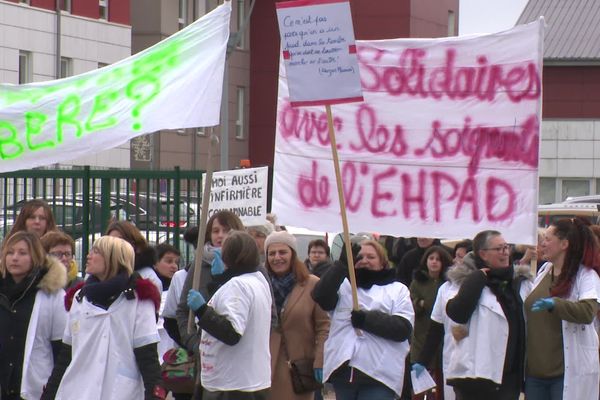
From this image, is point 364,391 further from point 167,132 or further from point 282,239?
point 167,132

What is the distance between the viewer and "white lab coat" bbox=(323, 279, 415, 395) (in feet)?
33.3

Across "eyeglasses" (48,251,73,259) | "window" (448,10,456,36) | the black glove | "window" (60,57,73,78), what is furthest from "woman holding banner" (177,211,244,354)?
"window" (448,10,456,36)

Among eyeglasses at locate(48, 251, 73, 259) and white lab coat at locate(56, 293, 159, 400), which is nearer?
white lab coat at locate(56, 293, 159, 400)

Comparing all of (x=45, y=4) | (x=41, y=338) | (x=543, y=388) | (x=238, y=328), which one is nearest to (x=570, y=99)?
(x=45, y=4)

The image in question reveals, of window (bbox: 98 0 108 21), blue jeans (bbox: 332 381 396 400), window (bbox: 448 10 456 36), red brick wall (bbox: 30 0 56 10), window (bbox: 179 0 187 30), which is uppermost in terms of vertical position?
window (bbox: 448 10 456 36)

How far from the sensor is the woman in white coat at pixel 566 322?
10.1 metres

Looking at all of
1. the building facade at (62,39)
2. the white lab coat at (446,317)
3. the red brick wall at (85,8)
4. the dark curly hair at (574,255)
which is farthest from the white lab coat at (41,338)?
the red brick wall at (85,8)

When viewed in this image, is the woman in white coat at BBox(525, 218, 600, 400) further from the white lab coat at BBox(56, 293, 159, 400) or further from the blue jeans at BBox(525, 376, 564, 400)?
the white lab coat at BBox(56, 293, 159, 400)

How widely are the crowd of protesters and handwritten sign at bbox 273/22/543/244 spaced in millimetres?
409

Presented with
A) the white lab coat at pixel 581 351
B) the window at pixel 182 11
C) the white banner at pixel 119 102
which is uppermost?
the window at pixel 182 11

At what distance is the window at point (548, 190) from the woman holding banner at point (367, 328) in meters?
38.7

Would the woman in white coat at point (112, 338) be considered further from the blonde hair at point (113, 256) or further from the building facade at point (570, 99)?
the building facade at point (570, 99)

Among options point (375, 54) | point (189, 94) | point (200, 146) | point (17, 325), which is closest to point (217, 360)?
point (17, 325)

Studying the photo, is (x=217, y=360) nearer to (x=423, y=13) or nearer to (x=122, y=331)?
(x=122, y=331)
